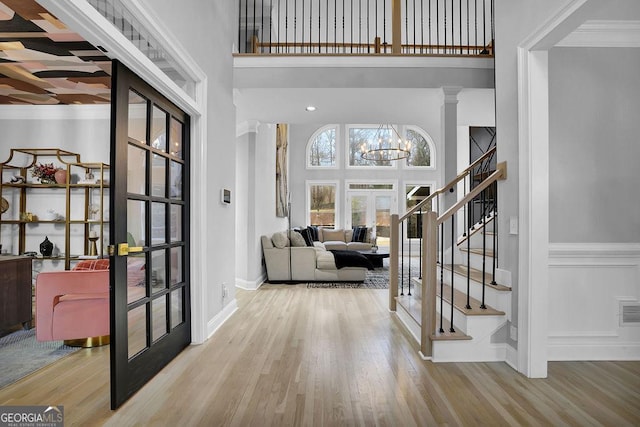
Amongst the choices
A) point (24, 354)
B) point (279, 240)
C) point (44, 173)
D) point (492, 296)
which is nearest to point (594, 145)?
point (492, 296)

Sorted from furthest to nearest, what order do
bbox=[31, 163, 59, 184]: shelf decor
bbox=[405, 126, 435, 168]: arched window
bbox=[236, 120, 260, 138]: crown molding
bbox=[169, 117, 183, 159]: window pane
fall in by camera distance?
1. bbox=[405, 126, 435, 168]: arched window
2. bbox=[236, 120, 260, 138]: crown molding
3. bbox=[31, 163, 59, 184]: shelf decor
4. bbox=[169, 117, 183, 159]: window pane

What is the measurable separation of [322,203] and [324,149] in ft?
5.61

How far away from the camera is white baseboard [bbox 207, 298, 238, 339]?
3505 mm

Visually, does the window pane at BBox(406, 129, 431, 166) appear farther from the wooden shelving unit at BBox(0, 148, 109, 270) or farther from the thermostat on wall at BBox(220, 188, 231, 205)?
the wooden shelving unit at BBox(0, 148, 109, 270)

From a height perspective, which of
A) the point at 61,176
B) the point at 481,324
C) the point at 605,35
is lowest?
the point at 481,324

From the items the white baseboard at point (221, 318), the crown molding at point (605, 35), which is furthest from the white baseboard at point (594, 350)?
the white baseboard at point (221, 318)

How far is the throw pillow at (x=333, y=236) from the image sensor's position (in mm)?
10531

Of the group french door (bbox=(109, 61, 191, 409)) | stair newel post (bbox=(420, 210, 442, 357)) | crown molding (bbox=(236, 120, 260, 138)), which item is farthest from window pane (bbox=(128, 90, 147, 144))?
crown molding (bbox=(236, 120, 260, 138))

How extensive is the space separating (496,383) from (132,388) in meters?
2.37

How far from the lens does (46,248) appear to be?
496 centimetres

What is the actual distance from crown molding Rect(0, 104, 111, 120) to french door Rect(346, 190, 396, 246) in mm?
7516

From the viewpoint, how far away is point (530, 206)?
2.57m

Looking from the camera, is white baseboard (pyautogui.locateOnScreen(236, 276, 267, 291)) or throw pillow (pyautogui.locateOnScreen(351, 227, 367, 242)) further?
throw pillow (pyautogui.locateOnScreen(351, 227, 367, 242))

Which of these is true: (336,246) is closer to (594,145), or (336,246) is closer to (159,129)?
(594,145)
